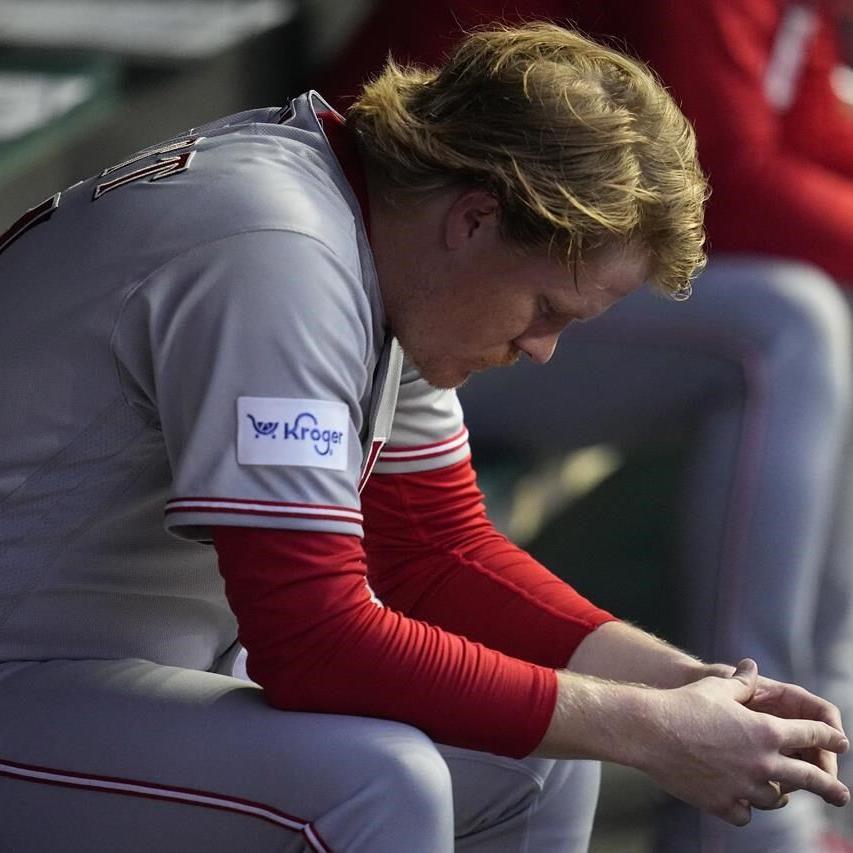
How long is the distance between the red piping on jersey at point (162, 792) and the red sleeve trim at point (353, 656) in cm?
8

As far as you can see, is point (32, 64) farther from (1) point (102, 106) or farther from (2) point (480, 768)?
(2) point (480, 768)

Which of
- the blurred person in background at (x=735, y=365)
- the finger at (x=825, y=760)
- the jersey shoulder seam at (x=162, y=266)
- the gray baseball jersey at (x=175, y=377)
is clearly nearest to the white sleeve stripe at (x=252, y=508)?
the gray baseball jersey at (x=175, y=377)

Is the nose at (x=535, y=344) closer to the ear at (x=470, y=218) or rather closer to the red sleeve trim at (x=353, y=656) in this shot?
the ear at (x=470, y=218)

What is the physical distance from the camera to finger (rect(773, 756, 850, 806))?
4.41 feet

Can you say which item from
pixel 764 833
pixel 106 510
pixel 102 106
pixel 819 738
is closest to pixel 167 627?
pixel 106 510

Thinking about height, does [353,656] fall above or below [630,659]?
above

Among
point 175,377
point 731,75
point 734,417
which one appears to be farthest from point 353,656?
point 731,75

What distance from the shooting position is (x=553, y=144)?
4.33 ft

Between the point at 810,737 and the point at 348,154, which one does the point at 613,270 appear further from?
the point at 810,737

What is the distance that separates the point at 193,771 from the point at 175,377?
0.30 metres

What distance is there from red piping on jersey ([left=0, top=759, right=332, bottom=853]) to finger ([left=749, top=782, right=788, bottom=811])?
0.34m

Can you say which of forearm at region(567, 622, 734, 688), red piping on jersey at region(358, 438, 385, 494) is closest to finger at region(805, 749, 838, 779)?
forearm at region(567, 622, 734, 688)

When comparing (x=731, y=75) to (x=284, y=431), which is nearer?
(x=284, y=431)

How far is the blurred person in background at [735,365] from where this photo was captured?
2.26 metres
